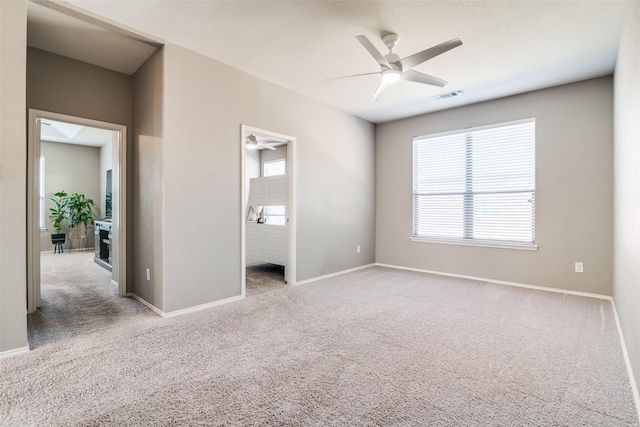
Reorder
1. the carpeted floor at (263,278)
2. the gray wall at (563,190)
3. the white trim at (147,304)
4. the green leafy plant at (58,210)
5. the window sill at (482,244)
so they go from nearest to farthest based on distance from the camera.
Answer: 1. the white trim at (147,304)
2. the gray wall at (563,190)
3. the carpeted floor at (263,278)
4. the window sill at (482,244)
5. the green leafy plant at (58,210)

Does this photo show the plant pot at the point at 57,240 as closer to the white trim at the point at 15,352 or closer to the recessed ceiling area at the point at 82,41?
the recessed ceiling area at the point at 82,41

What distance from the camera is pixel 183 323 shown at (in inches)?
113

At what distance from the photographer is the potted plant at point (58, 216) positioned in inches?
280

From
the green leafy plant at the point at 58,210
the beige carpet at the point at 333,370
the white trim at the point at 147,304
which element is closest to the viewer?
the beige carpet at the point at 333,370

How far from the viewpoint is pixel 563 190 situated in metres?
3.96

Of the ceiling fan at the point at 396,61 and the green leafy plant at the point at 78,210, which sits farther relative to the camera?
the green leafy plant at the point at 78,210

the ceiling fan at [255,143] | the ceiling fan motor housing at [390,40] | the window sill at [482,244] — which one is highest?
the ceiling fan motor housing at [390,40]

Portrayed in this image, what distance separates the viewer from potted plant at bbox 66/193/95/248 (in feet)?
24.1

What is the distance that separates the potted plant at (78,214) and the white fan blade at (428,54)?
26.3 feet

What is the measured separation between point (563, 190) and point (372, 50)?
325 cm

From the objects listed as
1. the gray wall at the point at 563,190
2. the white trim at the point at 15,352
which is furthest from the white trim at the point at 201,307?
the gray wall at the point at 563,190

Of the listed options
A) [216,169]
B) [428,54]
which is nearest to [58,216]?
[216,169]

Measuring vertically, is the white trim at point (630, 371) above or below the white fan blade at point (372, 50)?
below

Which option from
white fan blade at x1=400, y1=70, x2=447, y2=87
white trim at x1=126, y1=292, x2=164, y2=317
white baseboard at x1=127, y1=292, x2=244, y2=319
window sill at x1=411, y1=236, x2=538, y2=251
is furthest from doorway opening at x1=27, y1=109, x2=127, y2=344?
window sill at x1=411, y1=236, x2=538, y2=251
